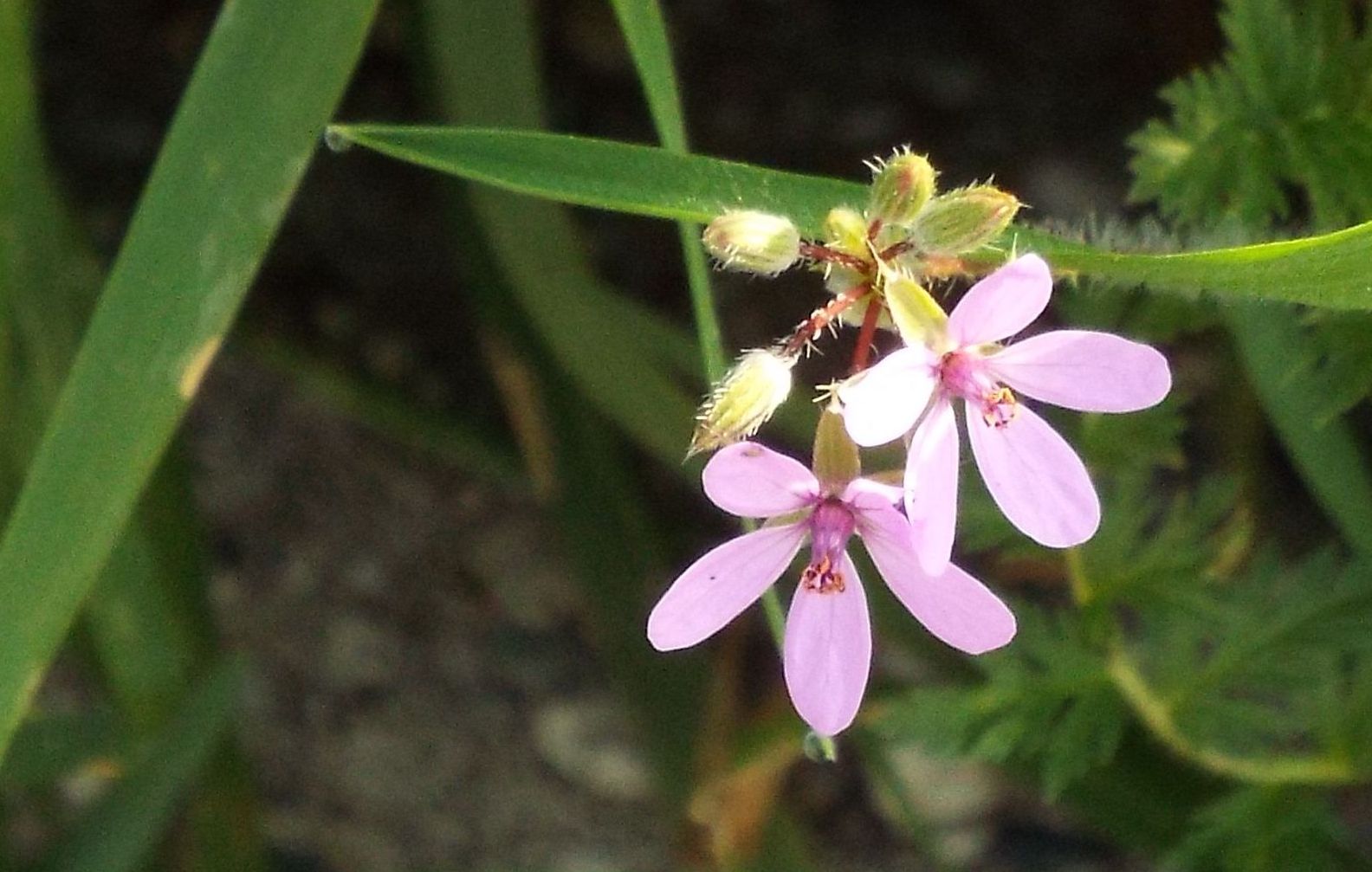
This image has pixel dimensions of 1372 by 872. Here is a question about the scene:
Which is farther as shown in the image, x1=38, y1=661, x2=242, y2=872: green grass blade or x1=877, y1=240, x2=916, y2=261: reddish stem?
x1=38, y1=661, x2=242, y2=872: green grass blade

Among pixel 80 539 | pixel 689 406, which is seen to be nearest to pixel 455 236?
pixel 689 406

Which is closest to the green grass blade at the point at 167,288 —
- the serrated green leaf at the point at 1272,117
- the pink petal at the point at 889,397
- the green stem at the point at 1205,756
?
the pink petal at the point at 889,397

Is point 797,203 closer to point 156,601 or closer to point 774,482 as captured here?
point 774,482

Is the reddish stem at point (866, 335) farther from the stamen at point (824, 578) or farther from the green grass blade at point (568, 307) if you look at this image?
the green grass blade at point (568, 307)

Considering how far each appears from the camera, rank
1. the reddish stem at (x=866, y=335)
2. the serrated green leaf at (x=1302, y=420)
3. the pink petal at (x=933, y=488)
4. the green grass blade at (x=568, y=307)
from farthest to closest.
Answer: the green grass blade at (x=568, y=307)
the serrated green leaf at (x=1302, y=420)
the reddish stem at (x=866, y=335)
the pink petal at (x=933, y=488)

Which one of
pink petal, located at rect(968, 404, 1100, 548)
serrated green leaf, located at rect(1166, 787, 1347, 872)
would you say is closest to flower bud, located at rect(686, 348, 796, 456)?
pink petal, located at rect(968, 404, 1100, 548)

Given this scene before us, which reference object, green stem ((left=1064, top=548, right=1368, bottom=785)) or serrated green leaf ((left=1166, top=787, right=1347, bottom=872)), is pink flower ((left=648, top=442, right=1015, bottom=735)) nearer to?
green stem ((left=1064, top=548, right=1368, bottom=785))
